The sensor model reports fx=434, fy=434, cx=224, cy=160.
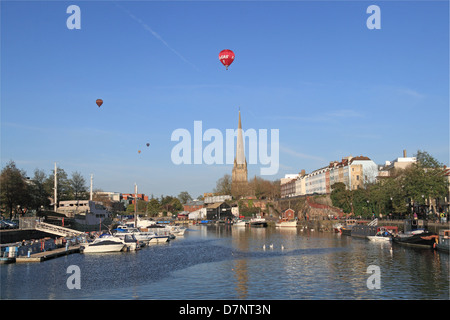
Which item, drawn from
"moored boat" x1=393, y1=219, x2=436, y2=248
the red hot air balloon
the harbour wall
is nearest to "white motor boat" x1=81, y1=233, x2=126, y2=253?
the harbour wall

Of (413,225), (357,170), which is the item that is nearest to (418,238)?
(413,225)

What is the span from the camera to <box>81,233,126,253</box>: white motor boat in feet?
181

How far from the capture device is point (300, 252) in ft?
181

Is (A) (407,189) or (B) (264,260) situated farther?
(A) (407,189)

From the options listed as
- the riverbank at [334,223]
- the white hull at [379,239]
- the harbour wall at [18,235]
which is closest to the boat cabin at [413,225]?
the riverbank at [334,223]

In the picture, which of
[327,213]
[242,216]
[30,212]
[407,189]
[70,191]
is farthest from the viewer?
[242,216]

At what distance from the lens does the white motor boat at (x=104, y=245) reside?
55031 mm
